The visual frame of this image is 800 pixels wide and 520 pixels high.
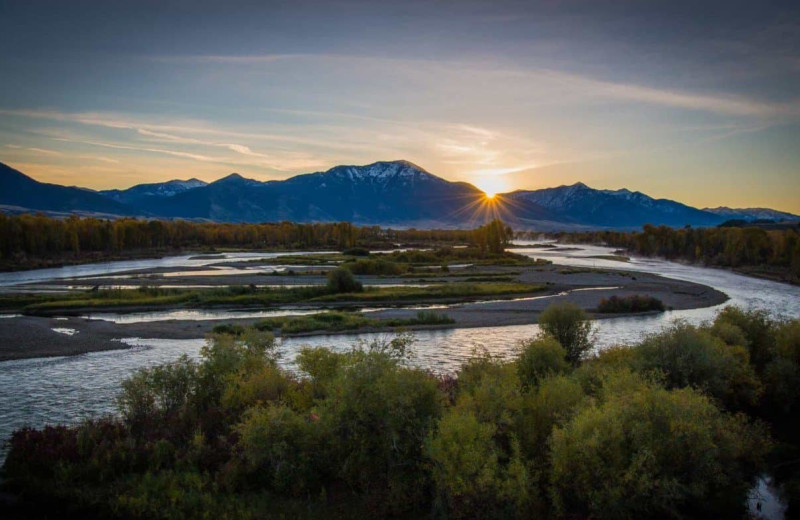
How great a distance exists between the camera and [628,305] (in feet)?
175

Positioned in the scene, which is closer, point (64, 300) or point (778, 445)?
point (778, 445)

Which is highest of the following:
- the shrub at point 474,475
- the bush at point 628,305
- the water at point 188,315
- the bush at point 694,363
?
the bush at point 694,363

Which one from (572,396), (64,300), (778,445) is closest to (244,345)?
(572,396)

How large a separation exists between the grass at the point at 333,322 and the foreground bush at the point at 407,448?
21.5m

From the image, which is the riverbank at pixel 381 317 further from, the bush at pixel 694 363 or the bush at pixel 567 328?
the bush at pixel 694 363

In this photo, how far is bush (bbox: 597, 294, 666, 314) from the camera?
5256 centimetres

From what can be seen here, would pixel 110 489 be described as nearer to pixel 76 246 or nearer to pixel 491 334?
pixel 491 334

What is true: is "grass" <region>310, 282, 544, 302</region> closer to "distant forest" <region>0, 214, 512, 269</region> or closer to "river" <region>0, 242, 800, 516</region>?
"river" <region>0, 242, 800, 516</region>

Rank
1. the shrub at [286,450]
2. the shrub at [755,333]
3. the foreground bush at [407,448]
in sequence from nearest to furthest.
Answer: the foreground bush at [407,448] → the shrub at [286,450] → the shrub at [755,333]

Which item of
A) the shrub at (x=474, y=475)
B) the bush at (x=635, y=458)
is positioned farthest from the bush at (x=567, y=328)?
the shrub at (x=474, y=475)

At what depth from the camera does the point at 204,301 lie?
5722 cm

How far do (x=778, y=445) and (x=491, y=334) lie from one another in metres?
23.5

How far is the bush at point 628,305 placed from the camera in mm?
52562

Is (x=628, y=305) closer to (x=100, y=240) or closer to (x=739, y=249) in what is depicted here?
(x=739, y=249)
